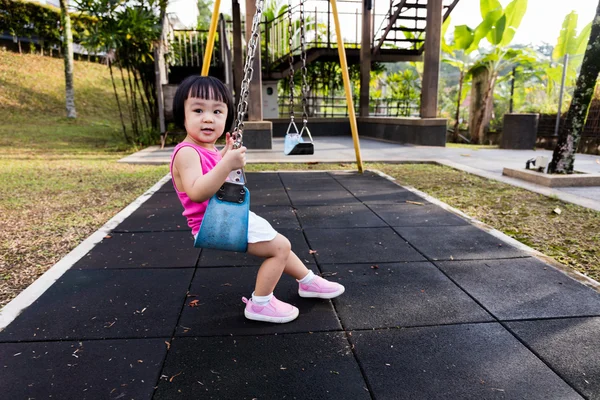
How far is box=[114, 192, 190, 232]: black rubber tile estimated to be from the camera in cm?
380

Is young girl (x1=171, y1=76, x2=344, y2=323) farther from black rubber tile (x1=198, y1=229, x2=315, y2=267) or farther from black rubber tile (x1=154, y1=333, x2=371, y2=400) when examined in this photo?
black rubber tile (x1=198, y1=229, x2=315, y2=267)

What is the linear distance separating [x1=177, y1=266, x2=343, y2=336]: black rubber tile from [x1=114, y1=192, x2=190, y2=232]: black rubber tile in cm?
111

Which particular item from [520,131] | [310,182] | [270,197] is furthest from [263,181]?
[520,131]

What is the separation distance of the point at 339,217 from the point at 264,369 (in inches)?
99.5

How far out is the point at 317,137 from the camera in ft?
45.1

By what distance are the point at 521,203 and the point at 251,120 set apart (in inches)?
229

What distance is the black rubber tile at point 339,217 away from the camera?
3980mm

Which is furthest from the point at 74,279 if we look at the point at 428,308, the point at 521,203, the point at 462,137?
the point at 462,137

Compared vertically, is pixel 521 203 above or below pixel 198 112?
below

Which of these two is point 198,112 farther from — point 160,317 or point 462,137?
point 462,137

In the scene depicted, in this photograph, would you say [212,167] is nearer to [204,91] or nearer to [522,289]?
[204,91]

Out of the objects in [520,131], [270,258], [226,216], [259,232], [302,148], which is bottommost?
[270,258]

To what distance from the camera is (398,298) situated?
2.50 metres

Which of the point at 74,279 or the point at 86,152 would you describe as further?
the point at 86,152
